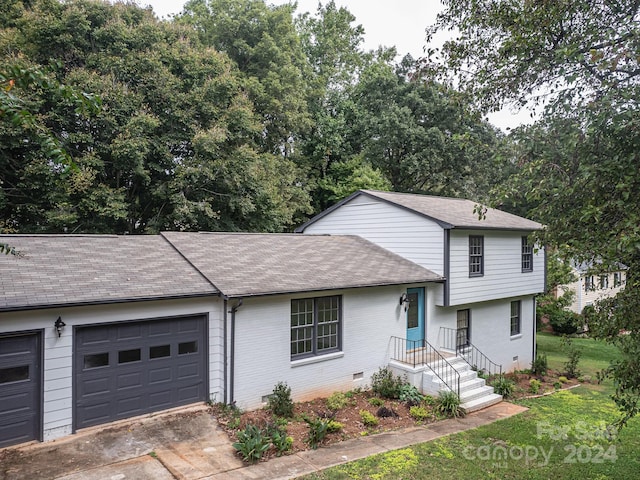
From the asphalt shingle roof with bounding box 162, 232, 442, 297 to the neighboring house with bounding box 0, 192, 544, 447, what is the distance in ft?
0.21

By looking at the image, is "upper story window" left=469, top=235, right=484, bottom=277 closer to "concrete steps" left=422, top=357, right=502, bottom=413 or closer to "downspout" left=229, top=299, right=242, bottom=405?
"concrete steps" left=422, top=357, right=502, bottom=413

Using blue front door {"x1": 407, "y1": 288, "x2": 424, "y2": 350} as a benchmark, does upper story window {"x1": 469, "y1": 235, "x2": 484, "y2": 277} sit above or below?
above

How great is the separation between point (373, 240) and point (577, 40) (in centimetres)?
1102

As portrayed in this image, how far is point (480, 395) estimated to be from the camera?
12484 millimetres

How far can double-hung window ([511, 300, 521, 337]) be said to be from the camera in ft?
59.9

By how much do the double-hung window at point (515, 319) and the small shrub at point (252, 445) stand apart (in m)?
13.4

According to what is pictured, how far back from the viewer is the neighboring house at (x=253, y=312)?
8.42m

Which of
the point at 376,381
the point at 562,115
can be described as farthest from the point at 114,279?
the point at 562,115

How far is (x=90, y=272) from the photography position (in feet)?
31.9

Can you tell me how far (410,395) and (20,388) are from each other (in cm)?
899

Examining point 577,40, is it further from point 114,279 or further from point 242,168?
point 242,168

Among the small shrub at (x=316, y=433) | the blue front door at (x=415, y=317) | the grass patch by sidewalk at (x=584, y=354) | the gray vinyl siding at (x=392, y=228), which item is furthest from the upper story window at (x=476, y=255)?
the small shrub at (x=316, y=433)

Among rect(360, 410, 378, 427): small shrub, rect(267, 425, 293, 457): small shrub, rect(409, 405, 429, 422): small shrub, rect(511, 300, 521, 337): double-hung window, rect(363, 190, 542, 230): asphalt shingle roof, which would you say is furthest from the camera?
rect(511, 300, 521, 337): double-hung window

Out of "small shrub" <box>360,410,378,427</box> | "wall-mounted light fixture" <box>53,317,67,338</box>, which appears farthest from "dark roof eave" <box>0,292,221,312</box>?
"small shrub" <box>360,410,378,427</box>
